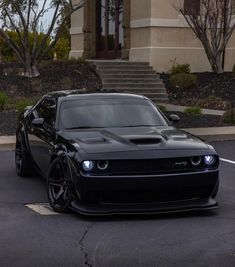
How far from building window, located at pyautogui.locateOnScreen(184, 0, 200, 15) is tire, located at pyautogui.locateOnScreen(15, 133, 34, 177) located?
40.3 ft

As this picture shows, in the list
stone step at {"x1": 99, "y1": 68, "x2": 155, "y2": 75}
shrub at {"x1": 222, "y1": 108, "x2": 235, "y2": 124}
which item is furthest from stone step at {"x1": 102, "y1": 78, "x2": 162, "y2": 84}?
shrub at {"x1": 222, "y1": 108, "x2": 235, "y2": 124}

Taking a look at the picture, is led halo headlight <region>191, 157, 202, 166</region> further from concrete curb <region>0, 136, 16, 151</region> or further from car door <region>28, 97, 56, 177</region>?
concrete curb <region>0, 136, 16, 151</region>

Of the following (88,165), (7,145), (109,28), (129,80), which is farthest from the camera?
(109,28)

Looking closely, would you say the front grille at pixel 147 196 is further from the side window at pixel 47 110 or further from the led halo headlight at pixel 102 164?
the side window at pixel 47 110

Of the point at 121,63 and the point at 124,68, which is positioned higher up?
the point at 121,63

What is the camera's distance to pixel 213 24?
20859mm

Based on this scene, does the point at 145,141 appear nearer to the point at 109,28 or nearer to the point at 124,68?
the point at 124,68

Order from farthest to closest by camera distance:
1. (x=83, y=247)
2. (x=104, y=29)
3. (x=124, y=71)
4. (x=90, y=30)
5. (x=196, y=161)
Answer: (x=90, y=30)
(x=104, y=29)
(x=124, y=71)
(x=196, y=161)
(x=83, y=247)

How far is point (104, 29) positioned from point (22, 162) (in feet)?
54.0

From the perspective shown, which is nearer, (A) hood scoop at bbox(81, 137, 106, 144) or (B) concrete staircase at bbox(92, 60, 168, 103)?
(A) hood scoop at bbox(81, 137, 106, 144)

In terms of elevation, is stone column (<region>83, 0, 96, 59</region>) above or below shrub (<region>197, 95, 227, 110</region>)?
above

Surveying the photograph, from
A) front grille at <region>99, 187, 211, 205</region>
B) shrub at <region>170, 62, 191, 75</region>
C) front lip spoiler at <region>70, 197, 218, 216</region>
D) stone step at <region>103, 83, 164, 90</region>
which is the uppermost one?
shrub at <region>170, 62, 191, 75</region>

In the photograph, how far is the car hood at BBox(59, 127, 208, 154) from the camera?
7.01 m

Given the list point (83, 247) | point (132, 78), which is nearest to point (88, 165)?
point (83, 247)
